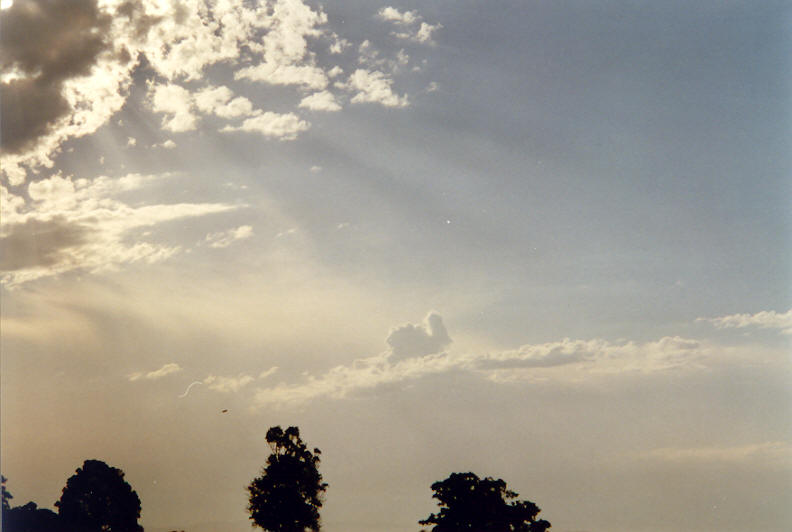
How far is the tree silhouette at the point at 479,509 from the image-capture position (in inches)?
2926

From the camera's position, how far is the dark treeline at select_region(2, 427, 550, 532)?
74875 mm

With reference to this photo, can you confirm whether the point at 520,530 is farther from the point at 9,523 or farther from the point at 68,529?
the point at 9,523

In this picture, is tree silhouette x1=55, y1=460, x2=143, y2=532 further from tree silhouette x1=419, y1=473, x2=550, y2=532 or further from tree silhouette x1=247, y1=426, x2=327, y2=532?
tree silhouette x1=419, y1=473, x2=550, y2=532

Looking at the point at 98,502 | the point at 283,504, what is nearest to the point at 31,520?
the point at 98,502

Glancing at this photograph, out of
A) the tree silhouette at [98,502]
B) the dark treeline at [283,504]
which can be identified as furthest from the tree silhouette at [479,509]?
the tree silhouette at [98,502]

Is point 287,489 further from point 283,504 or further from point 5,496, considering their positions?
point 5,496

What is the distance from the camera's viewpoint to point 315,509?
7919cm

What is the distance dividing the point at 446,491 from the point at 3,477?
2865 inches

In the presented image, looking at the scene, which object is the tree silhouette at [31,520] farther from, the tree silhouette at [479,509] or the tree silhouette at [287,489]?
the tree silhouette at [479,509]

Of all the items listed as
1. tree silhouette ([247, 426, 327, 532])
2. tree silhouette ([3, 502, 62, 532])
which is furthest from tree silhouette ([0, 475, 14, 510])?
tree silhouette ([247, 426, 327, 532])

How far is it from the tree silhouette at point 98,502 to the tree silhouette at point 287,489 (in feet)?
76.8

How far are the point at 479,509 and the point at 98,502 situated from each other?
174ft

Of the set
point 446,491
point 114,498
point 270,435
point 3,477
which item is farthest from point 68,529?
point 446,491

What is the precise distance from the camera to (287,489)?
7900 cm
